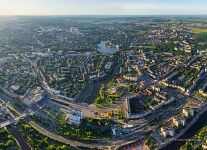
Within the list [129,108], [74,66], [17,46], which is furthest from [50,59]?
[129,108]

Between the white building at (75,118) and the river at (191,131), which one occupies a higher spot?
the white building at (75,118)

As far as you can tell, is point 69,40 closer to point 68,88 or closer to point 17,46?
point 17,46

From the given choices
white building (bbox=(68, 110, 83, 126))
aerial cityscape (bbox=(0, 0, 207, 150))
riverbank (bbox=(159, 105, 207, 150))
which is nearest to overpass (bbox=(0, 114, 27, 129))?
aerial cityscape (bbox=(0, 0, 207, 150))

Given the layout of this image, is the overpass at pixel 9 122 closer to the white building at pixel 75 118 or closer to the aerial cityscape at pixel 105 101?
the aerial cityscape at pixel 105 101

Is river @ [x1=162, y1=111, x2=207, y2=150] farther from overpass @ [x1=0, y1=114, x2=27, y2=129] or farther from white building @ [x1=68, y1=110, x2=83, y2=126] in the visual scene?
overpass @ [x1=0, y1=114, x2=27, y2=129]

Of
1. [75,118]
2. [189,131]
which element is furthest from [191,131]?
[75,118]

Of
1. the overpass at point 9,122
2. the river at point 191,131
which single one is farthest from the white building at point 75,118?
the river at point 191,131

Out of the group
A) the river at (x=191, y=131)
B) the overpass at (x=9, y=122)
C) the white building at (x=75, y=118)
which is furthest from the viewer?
the overpass at (x=9, y=122)

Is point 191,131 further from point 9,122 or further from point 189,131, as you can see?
point 9,122
